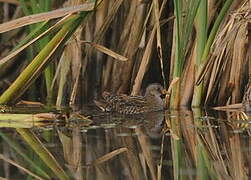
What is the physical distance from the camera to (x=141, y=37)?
597 centimetres

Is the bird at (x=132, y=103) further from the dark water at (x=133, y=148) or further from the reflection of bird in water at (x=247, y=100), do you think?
the reflection of bird in water at (x=247, y=100)

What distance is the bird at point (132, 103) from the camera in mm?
5957

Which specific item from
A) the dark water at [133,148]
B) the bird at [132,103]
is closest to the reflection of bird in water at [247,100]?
the dark water at [133,148]

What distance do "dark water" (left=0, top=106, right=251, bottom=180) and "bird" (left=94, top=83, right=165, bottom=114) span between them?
47 cm

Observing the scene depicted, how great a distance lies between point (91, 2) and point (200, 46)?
86 cm

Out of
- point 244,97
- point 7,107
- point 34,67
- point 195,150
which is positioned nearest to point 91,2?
point 34,67

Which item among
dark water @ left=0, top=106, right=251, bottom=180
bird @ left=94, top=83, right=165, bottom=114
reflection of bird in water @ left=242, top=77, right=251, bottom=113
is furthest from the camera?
bird @ left=94, top=83, right=165, bottom=114

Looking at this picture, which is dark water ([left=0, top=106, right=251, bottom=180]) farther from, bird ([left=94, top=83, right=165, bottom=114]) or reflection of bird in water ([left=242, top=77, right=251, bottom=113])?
bird ([left=94, top=83, right=165, bottom=114])

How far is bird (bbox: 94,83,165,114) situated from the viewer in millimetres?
5957

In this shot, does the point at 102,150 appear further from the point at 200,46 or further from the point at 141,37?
the point at 141,37

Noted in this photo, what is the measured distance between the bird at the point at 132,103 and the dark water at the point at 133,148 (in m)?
0.47

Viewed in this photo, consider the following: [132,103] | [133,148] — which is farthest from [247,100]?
[133,148]

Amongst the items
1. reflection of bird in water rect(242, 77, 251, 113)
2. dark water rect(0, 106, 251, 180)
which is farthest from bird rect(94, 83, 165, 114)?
reflection of bird in water rect(242, 77, 251, 113)

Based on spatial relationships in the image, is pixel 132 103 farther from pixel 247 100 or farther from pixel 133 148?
pixel 133 148
